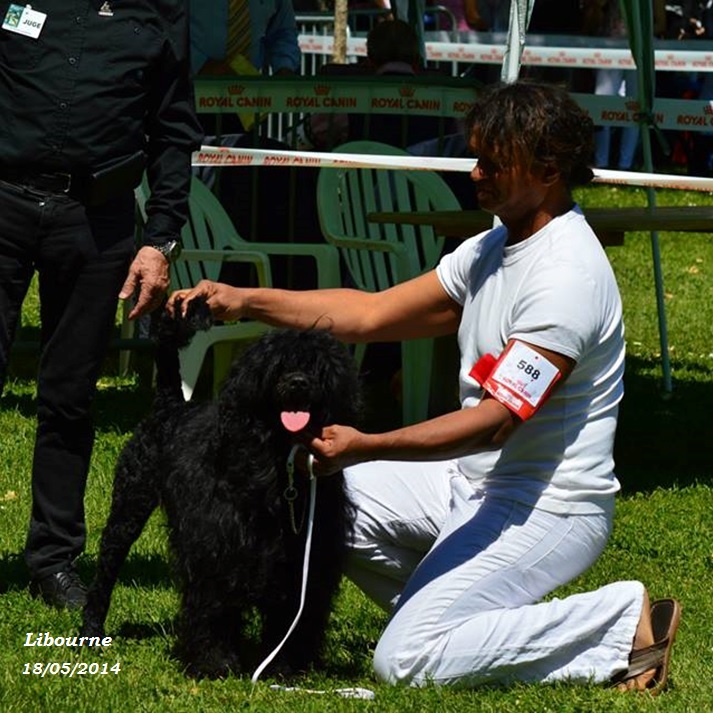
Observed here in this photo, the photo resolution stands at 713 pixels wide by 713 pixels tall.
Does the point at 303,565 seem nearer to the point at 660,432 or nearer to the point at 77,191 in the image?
the point at 77,191

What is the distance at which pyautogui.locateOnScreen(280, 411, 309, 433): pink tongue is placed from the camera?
3596mm

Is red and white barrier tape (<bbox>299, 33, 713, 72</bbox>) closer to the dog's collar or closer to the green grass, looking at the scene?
the green grass

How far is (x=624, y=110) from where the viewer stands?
962 centimetres

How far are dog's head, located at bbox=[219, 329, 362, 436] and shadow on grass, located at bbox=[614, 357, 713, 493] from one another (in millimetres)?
3184

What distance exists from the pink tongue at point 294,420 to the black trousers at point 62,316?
1260 mm

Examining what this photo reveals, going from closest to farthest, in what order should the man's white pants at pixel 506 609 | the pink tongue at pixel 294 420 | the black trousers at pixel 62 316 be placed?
the pink tongue at pixel 294 420, the man's white pants at pixel 506 609, the black trousers at pixel 62 316

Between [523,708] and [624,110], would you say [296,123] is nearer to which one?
[624,110]

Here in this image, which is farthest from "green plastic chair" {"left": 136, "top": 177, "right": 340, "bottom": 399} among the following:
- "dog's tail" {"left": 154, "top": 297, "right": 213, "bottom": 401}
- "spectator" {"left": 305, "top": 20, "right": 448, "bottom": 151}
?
"dog's tail" {"left": 154, "top": 297, "right": 213, "bottom": 401}

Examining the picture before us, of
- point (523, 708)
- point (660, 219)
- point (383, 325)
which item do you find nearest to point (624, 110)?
point (660, 219)

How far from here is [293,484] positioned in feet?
12.4

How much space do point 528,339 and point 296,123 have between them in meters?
5.33

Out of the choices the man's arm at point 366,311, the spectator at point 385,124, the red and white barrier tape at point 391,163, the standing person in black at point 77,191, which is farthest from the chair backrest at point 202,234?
the man's arm at point 366,311

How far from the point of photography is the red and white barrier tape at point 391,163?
655 centimetres

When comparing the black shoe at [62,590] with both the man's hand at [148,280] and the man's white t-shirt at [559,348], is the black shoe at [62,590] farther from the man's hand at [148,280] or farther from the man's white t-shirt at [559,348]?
the man's white t-shirt at [559,348]
